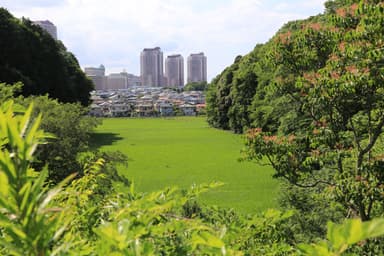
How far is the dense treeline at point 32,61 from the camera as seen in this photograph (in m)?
32.1

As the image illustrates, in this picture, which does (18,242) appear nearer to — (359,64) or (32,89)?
(359,64)

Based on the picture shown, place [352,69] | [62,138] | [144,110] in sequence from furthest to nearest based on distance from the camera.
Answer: [144,110], [62,138], [352,69]

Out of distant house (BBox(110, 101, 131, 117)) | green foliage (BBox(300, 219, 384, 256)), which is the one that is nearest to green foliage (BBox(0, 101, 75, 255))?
green foliage (BBox(300, 219, 384, 256))

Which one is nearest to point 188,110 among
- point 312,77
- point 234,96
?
point 234,96

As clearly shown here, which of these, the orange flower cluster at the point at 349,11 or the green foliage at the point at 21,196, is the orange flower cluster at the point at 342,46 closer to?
the orange flower cluster at the point at 349,11

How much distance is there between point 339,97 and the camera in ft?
20.6

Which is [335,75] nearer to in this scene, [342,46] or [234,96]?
[342,46]

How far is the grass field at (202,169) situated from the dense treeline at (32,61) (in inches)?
238

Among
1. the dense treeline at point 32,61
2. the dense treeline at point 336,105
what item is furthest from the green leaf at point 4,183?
the dense treeline at point 32,61

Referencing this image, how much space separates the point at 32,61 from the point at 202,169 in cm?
1817

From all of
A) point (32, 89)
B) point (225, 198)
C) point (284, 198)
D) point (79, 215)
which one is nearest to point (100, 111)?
point (32, 89)

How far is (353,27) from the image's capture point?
250 inches

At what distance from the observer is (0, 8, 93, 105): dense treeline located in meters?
32.1

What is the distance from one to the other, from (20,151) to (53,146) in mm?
11780
